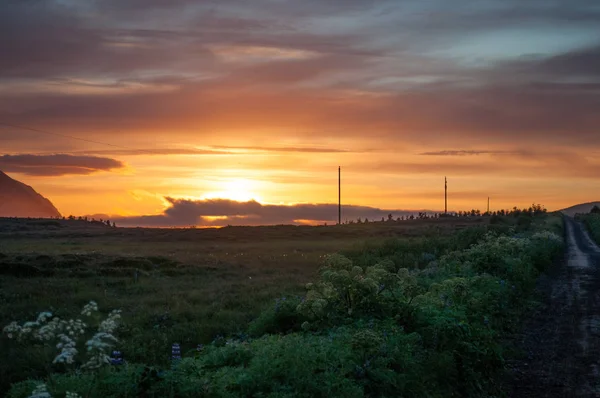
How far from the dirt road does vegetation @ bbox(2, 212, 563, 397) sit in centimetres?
50

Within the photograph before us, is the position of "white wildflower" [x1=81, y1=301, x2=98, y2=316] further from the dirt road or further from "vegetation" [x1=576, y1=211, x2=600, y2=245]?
"vegetation" [x1=576, y1=211, x2=600, y2=245]

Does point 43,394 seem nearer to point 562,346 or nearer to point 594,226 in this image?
point 562,346

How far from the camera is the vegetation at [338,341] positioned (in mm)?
7504

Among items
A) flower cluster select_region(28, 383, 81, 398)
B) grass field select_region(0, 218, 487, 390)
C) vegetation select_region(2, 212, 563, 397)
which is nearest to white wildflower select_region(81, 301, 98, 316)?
flower cluster select_region(28, 383, 81, 398)

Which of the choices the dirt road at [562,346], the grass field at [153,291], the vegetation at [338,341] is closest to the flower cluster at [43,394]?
the vegetation at [338,341]

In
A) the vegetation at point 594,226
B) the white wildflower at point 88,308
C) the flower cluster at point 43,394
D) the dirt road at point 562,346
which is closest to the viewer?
the flower cluster at point 43,394

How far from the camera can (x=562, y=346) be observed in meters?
12.8

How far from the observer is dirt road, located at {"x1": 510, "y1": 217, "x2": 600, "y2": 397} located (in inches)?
398

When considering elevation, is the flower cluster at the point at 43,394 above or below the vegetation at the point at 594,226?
below

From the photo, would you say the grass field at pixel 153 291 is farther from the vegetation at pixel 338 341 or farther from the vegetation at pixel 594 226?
the vegetation at pixel 594 226

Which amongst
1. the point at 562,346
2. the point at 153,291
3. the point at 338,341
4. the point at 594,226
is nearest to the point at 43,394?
the point at 338,341

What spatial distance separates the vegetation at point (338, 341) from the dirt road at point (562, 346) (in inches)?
19.6

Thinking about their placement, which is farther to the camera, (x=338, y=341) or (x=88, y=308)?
(x=338, y=341)

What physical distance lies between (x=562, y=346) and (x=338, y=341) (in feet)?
19.4
